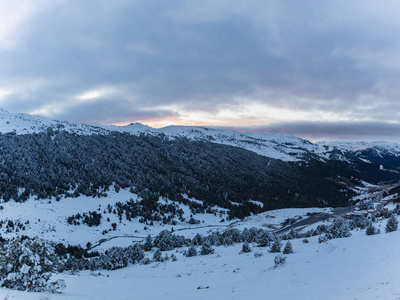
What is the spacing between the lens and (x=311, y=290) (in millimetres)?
10234

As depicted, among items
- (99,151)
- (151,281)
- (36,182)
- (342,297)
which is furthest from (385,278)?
(99,151)

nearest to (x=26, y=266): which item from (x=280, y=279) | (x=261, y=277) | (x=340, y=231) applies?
(x=261, y=277)

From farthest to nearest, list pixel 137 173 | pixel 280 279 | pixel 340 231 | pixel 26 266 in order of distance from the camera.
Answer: pixel 137 173, pixel 340 231, pixel 280 279, pixel 26 266

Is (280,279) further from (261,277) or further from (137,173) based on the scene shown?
(137,173)

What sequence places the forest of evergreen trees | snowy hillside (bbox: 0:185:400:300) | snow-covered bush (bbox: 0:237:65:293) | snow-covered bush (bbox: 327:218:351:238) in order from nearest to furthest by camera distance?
snow-covered bush (bbox: 0:237:65:293) → snowy hillside (bbox: 0:185:400:300) → snow-covered bush (bbox: 327:218:351:238) → the forest of evergreen trees

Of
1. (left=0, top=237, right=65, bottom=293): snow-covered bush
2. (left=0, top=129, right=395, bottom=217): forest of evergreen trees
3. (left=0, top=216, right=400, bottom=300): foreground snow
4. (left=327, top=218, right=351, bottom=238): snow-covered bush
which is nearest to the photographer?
(left=0, top=237, right=65, bottom=293): snow-covered bush

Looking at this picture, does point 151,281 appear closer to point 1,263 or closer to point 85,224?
point 1,263

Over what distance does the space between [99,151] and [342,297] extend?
74.6m

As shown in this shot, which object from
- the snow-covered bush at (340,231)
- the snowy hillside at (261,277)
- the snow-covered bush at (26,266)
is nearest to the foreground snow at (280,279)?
the snowy hillside at (261,277)

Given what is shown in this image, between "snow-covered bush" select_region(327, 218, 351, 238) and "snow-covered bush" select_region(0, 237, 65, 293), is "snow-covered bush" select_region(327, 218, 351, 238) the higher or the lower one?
the lower one

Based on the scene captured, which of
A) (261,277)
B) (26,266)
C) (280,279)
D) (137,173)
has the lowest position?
(261,277)

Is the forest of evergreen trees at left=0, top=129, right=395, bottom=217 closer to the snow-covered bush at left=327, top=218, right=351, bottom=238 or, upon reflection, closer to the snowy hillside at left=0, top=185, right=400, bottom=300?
the snowy hillside at left=0, top=185, right=400, bottom=300

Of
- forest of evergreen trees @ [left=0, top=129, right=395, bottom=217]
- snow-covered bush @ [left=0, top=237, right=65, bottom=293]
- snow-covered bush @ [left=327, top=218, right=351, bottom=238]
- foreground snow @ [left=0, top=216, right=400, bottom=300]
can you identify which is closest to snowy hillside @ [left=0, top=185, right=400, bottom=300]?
foreground snow @ [left=0, top=216, right=400, bottom=300]

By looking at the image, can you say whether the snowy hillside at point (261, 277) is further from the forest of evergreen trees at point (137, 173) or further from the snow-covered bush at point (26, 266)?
the forest of evergreen trees at point (137, 173)
